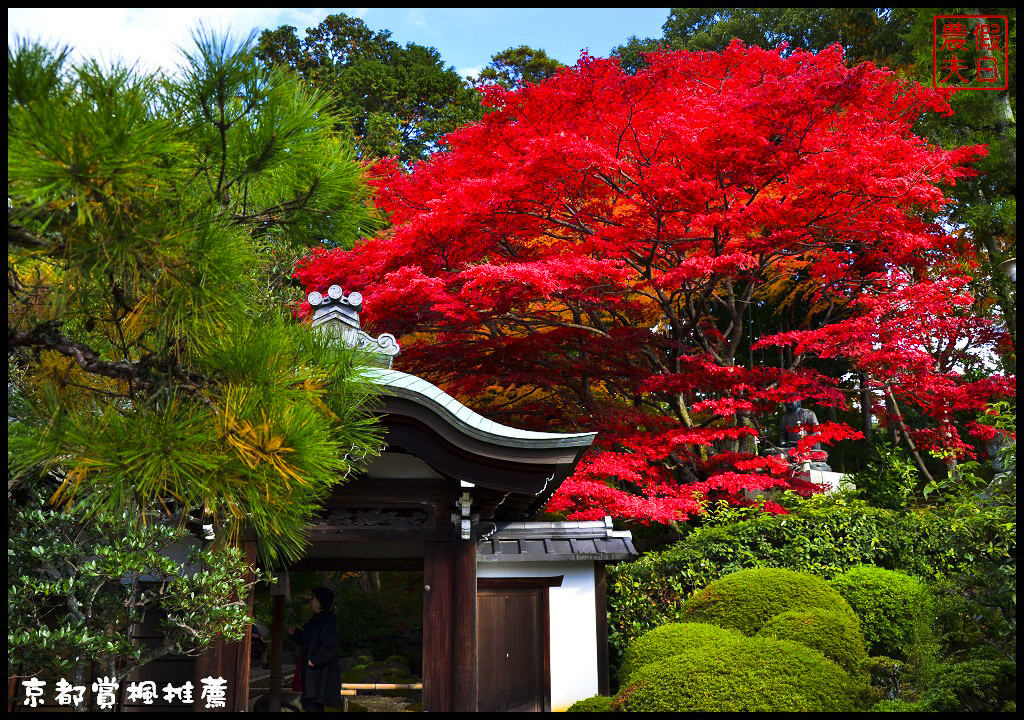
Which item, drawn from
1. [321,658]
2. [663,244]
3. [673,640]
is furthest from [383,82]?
[673,640]

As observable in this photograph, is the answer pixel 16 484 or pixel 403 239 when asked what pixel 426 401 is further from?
pixel 403 239

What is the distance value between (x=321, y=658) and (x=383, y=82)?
56.0ft

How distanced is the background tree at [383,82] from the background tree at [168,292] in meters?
15.8

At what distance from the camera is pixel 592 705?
712cm

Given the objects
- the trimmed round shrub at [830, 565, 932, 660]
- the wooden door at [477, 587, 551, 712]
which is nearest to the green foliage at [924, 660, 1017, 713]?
the trimmed round shrub at [830, 565, 932, 660]

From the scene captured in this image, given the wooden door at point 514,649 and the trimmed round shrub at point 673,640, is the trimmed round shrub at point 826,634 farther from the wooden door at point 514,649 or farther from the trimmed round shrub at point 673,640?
the wooden door at point 514,649

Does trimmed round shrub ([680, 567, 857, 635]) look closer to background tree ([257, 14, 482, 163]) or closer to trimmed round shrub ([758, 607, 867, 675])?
trimmed round shrub ([758, 607, 867, 675])

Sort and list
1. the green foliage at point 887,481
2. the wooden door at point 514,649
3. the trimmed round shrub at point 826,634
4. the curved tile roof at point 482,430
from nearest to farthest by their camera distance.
Answer: 1. the curved tile roof at point 482,430
2. the trimmed round shrub at point 826,634
3. the wooden door at point 514,649
4. the green foliage at point 887,481

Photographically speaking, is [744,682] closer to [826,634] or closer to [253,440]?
[826,634]

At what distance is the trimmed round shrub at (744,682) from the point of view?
6.00 metres

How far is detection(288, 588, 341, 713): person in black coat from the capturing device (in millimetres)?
8141

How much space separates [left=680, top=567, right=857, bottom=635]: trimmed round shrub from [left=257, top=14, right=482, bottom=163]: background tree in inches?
554

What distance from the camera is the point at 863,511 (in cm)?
979

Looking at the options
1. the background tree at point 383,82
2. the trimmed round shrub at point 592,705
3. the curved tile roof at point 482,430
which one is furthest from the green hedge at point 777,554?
the background tree at point 383,82
